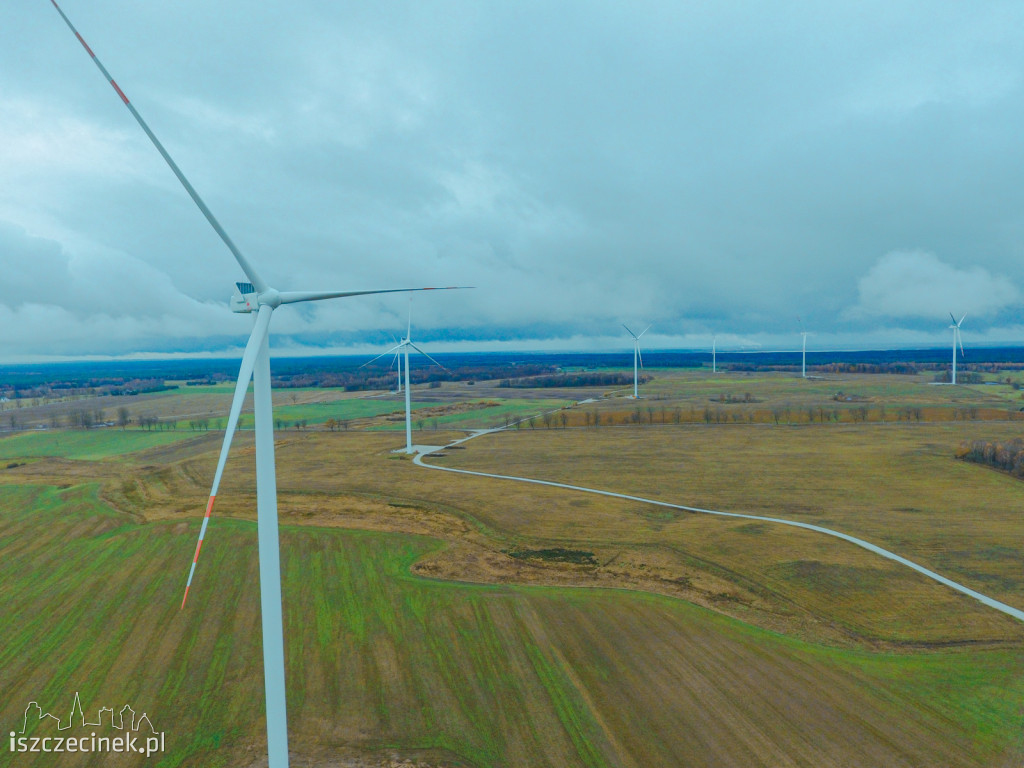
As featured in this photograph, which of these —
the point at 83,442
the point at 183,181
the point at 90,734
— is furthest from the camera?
the point at 83,442

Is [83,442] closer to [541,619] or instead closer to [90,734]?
[90,734]

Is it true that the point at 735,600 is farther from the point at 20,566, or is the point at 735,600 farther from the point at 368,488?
the point at 20,566

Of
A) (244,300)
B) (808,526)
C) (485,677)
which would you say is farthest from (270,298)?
(808,526)

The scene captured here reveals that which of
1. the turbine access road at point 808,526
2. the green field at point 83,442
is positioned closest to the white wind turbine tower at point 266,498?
the turbine access road at point 808,526

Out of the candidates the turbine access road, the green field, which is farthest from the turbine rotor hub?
the green field

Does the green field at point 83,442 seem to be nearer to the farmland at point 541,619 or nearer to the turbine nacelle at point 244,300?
the farmland at point 541,619
